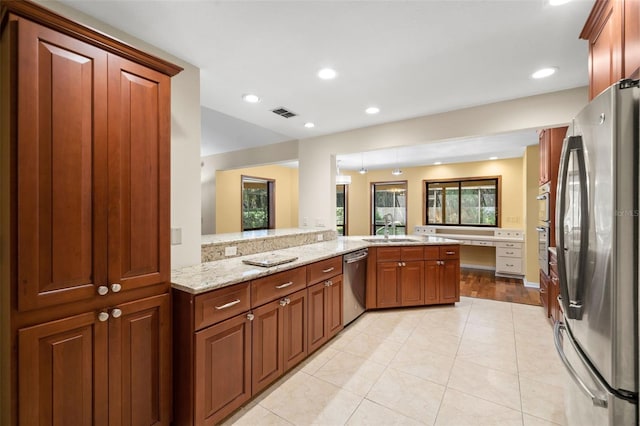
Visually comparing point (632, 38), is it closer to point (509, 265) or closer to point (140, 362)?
point (140, 362)

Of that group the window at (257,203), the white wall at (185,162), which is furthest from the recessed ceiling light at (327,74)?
the window at (257,203)

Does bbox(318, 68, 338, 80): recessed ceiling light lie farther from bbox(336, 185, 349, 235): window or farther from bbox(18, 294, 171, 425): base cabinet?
bbox(336, 185, 349, 235): window

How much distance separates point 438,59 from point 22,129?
2.50 metres

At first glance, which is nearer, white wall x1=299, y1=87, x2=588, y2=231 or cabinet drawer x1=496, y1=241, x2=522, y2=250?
white wall x1=299, y1=87, x2=588, y2=231

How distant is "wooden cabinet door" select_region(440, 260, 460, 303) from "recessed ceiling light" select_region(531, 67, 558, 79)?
2272mm

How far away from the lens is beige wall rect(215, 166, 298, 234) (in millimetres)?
6383

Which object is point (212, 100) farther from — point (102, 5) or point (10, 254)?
point (10, 254)

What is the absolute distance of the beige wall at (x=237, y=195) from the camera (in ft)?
20.9

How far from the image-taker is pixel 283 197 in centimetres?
771

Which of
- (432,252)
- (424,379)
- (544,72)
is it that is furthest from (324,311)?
(544,72)

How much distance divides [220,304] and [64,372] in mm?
717

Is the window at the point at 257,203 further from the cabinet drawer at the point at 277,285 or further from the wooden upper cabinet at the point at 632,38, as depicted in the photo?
the wooden upper cabinet at the point at 632,38

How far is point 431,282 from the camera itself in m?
3.74

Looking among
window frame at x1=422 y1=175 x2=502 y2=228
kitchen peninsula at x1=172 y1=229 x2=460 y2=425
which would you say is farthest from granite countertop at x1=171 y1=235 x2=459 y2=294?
window frame at x1=422 y1=175 x2=502 y2=228
